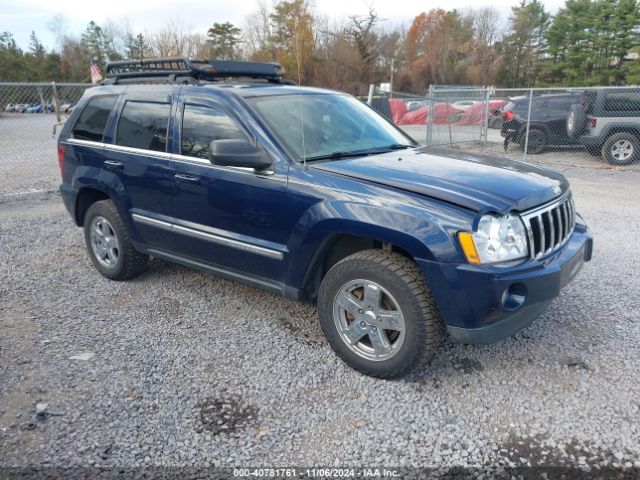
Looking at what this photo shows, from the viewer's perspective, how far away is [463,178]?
3174 millimetres

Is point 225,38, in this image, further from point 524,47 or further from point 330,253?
point 330,253

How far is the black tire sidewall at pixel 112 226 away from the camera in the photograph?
461cm

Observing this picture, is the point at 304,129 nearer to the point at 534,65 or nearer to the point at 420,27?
the point at 534,65

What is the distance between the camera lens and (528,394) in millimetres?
3059

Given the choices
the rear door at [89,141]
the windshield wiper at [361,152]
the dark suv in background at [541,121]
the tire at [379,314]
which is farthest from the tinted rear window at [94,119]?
the dark suv in background at [541,121]

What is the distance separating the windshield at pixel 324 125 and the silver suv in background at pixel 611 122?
30.7ft

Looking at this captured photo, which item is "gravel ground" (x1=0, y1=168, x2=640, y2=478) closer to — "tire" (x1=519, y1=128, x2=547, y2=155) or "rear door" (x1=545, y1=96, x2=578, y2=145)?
"rear door" (x1=545, y1=96, x2=578, y2=145)

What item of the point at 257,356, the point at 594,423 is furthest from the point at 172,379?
the point at 594,423

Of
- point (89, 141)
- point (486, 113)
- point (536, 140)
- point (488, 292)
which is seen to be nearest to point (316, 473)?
point (488, 292)

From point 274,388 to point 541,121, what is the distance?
12200mm

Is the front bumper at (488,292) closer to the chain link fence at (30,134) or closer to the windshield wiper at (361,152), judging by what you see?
the windshield wiper at (361,152)

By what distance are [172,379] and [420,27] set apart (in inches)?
3093

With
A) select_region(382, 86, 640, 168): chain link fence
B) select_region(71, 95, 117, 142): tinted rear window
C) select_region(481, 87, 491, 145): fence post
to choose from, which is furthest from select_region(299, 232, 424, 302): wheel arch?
select_region(481, 87, 491, 145): fence post

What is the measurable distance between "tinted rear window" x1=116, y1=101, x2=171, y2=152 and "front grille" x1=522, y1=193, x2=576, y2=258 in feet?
9.12
